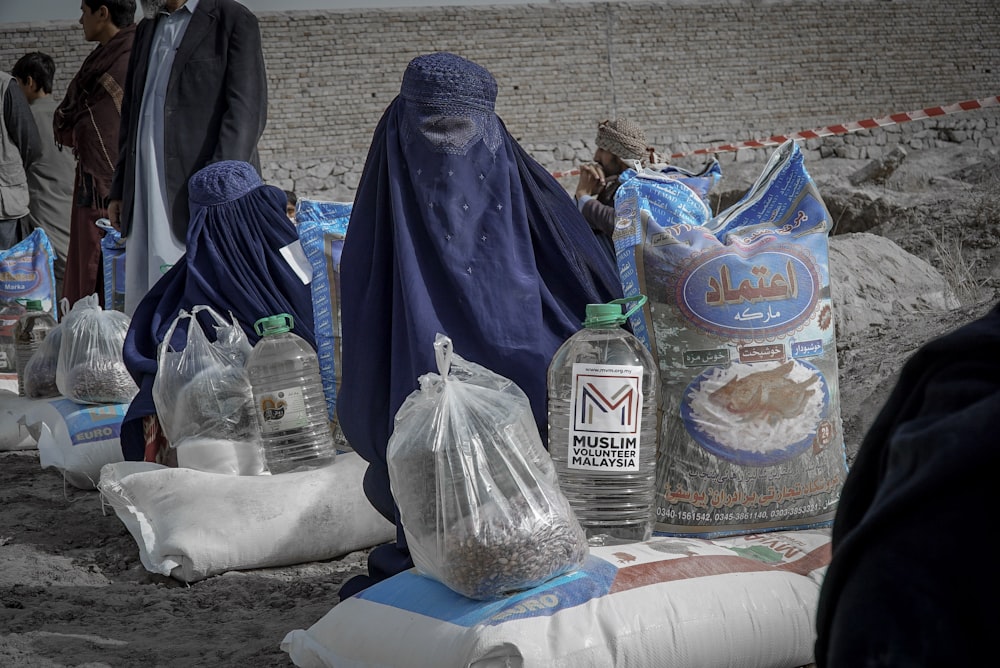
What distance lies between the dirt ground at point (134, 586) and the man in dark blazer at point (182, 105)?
Answer: 1.32m

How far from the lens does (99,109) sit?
6.21 m

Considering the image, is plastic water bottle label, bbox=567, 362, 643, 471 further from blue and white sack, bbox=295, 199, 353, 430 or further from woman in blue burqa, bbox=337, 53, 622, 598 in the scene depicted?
blue and white sack, bbox=295, 199, 353, 430

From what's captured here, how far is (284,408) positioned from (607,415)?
1419 mm

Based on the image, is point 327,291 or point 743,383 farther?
point 327,291

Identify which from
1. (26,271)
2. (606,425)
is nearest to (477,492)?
(606,425)

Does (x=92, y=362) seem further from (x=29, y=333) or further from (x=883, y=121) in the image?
(x=883, y=121)

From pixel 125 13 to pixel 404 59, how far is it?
1257cm

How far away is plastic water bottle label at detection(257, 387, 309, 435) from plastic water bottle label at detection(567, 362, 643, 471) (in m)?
1.33

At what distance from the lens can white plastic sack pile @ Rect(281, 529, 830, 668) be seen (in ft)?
6.38

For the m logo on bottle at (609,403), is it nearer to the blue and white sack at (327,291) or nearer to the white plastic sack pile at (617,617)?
the white plastic sack pile at (617,617)

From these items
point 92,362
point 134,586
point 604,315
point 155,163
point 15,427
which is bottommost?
point 134,586

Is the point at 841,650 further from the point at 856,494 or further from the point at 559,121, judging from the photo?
the point at 559,121

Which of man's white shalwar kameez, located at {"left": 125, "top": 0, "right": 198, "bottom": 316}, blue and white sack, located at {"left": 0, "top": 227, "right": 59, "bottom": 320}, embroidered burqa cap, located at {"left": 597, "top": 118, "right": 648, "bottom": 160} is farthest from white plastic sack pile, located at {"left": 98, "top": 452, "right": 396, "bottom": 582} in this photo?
blue and white sack, located at {"left": 0, "top": 227, "right": 59, "bottom": 320}

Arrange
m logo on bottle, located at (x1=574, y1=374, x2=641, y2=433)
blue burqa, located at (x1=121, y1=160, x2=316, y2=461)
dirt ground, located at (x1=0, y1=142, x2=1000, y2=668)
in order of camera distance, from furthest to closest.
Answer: blue burqa, located at (x1=121, y1=160, x2=316, y2=461)
dirt ground, located at (x1=0, y1=142, x2=1000, y2=668)
m logo on bottle, located at (x1=574, y1=374, x2=641, y2=433)
